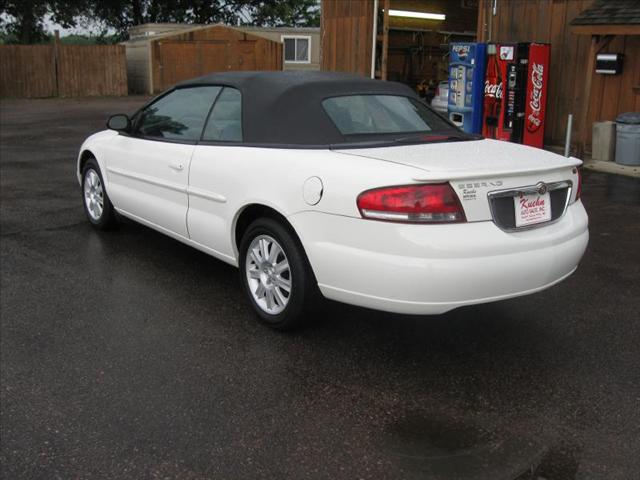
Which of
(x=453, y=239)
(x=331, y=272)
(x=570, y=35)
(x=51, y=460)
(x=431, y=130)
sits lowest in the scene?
(x=51, y=460)

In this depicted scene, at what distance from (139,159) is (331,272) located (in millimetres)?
2514

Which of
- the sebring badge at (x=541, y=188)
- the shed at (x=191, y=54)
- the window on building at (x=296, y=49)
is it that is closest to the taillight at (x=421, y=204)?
the sebring badge at (x=541, y=188)

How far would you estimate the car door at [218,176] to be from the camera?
465 centimetres

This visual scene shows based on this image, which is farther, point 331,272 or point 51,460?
point 331,272

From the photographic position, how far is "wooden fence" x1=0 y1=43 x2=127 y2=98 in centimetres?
2714

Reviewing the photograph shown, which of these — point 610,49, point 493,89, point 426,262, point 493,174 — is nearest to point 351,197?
point 426,262

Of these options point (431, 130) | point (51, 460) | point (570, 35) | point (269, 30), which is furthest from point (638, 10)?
point (269, 30)

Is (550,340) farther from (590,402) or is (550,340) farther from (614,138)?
(614,138)

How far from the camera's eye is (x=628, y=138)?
10508mm

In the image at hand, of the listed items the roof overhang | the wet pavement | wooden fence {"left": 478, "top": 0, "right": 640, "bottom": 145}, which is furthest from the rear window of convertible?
wooden fence {"left": 478, "top": 0, "right": 640, "bottom": 145}

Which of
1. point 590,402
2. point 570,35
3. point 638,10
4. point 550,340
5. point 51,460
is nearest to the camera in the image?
point 51,460

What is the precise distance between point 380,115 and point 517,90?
776cm

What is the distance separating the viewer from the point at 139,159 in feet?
18.9

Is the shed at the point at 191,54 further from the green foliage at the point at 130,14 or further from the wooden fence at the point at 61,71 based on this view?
the green foliage at the point at 130,14
